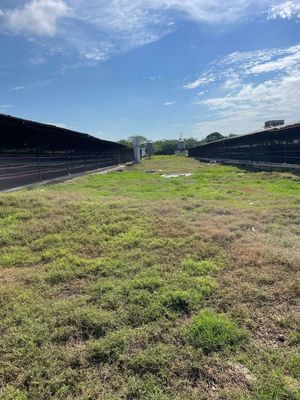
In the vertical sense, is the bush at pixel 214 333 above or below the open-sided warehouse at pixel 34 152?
below

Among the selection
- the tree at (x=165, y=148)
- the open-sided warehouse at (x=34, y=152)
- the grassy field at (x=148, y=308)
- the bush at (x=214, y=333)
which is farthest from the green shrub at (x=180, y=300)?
the tree at (x=165, y=148)

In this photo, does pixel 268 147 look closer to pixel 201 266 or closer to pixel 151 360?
pixel 201 266

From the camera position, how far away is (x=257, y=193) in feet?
32.8

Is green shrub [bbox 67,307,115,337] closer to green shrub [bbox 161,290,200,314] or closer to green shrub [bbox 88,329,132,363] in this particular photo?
green shrub [bbox 88,329,132,363]

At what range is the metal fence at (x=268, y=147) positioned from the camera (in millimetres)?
18375

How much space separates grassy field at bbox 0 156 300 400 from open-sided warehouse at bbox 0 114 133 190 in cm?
615

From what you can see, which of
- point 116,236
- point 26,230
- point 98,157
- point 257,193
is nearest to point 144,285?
point 116,236

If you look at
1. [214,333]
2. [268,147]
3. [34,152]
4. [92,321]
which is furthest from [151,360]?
[268,147]

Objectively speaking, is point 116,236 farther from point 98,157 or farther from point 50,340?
point 98,157

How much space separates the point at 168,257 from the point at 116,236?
1.22 metres

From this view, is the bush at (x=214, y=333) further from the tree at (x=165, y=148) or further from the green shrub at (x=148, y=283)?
the tree at (x=165, y=148)

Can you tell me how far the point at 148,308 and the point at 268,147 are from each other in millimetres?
21368

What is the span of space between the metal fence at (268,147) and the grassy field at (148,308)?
14.0 m

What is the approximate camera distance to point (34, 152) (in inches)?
551
